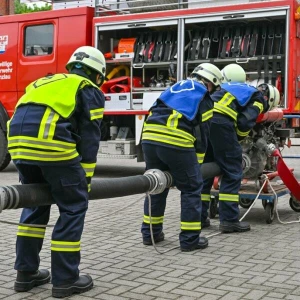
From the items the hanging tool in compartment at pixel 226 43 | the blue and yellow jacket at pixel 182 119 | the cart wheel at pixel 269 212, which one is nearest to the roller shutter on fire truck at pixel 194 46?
the hanging tool in compartment at pixel 226 43

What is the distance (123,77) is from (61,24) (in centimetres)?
143

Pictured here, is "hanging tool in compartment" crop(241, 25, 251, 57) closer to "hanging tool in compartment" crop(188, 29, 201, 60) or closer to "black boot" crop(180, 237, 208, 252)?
"hanging tool in compartment" crop(188, 29, 201, 60)

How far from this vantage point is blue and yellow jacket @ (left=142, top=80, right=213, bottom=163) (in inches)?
211

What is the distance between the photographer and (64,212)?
413 centimetres

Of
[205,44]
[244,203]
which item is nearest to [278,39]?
[205,44]

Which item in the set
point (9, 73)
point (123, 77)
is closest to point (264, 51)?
point (123, 77)

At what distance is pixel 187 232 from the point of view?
17.8 ft

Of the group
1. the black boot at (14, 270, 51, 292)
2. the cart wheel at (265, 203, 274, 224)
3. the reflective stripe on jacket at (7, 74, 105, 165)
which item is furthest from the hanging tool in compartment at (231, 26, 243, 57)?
the black boot at (14, 270, 51, 292)

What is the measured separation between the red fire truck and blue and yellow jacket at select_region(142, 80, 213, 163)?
3.57m

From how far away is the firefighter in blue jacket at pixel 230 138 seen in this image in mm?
6289

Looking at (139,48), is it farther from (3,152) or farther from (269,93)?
(269,93)

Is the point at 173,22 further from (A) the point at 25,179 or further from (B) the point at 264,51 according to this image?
(A) the point at 25,179

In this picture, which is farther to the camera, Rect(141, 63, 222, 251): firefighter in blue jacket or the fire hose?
Rect(141, 63, 222, 251): firefighter in blue jacket

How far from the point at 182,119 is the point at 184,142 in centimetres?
20
